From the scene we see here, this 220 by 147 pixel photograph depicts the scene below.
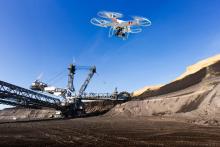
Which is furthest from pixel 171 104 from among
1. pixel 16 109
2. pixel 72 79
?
pixel 16 109

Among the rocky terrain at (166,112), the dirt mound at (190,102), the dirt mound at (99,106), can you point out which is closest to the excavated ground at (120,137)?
the rocky terrain at (166,112)

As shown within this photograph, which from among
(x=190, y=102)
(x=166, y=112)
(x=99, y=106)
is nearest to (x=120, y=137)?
(x=190, y=102)

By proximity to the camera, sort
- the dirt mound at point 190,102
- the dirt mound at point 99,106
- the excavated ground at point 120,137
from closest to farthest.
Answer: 1. the excavated ground at point 120,137
2. the dirt mound at point 190,102
3. the dirt mound at point 99,106

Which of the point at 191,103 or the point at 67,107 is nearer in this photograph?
the point at 191,103

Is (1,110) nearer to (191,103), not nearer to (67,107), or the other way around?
(67,107)

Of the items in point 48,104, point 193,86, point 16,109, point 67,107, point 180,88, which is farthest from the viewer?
point 16,109

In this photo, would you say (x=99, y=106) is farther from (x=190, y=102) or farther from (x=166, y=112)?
(x=190, y=102)

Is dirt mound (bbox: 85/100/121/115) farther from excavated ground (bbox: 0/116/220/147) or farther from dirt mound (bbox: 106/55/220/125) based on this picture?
excavated ground (bbox: 0/116/220/147)

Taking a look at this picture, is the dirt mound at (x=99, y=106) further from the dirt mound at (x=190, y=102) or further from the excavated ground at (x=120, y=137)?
the excavated ground at (x=120, y=137)
